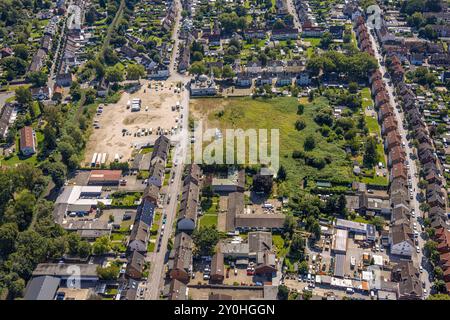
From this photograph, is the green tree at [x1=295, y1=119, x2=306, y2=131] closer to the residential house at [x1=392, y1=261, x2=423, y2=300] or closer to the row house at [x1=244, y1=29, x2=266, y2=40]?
the residential house at [x1=392, y1=261, x2=423, y2=300]

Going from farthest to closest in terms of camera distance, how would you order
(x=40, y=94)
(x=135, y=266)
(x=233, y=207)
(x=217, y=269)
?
(x=40, y=94) → (x=233, y=207) → (x=135, y=266) → (x=217, y=269)

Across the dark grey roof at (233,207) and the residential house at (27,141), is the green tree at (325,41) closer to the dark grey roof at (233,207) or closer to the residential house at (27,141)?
the dark grey roof at (233,207)

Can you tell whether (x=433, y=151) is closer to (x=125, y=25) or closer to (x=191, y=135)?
(x=191, y=135)

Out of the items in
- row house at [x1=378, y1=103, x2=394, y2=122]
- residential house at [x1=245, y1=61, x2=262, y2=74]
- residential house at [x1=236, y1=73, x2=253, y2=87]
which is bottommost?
row house at [x1=378, y1=103, x2=394, y2=122]

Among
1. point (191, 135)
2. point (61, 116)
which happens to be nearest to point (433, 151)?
point (191, 135)

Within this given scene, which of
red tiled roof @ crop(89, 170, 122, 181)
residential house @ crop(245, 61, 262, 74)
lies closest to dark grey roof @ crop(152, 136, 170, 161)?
red tiled roof @ crop(89, 170, 122, 181)

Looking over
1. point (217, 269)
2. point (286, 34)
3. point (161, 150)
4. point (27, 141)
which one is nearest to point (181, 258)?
point (217, 269)

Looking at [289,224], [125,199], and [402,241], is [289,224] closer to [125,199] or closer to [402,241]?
[402,241]
